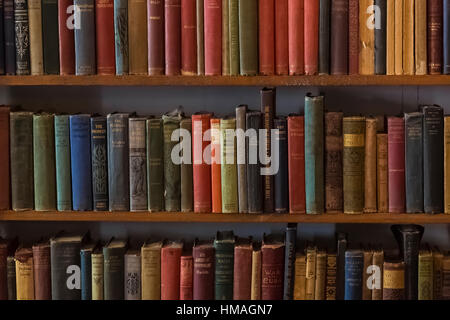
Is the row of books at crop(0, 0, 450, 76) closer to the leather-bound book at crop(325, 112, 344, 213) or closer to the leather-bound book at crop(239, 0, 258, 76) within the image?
the leather-bound book at crop(239, 0, 258, 76)

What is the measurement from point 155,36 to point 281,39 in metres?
0.28

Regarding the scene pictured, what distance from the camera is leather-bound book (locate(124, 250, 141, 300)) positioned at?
1.70 metres

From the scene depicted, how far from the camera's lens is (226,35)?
1.59m

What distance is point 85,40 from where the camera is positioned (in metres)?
1.61

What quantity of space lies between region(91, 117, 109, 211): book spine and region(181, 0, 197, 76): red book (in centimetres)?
23

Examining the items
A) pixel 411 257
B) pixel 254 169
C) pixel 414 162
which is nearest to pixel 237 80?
pixel 254 169

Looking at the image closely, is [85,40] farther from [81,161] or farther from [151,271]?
[151,271]

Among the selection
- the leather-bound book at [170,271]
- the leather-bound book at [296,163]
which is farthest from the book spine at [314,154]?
the leather-bound book at [170,271]

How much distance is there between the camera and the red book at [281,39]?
159 centimetres

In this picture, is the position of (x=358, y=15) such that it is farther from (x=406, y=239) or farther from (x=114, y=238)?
(x=114, y=238)

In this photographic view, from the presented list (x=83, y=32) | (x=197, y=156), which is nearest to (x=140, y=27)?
(x=83, y=32)
